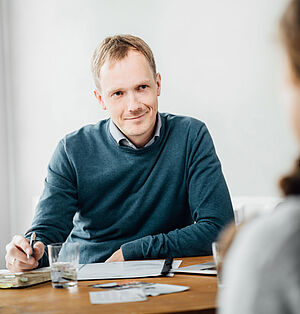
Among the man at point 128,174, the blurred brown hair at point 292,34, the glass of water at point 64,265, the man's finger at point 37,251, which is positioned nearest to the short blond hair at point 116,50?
the man at point 128,174

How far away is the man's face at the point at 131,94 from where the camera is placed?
6.43 ft

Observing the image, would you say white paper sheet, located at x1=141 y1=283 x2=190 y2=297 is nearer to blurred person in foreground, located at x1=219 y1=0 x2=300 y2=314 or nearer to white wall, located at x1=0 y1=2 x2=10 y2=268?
blurred person in foreground, located at x1=219 y1=0 x2=300 y2=314

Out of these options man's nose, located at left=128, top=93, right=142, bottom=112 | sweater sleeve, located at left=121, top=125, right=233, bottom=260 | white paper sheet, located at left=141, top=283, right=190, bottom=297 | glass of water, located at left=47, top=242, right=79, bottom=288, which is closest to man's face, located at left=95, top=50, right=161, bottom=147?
man's nose, located at left=128, top=93, right=142, bottom=112

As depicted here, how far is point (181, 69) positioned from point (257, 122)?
0.64 meters

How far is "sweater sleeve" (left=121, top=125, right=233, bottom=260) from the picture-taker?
166 cm

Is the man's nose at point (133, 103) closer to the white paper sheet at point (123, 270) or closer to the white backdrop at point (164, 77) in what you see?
the white backdrop at point (164, 77)

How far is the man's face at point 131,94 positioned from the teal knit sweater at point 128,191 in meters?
0.08

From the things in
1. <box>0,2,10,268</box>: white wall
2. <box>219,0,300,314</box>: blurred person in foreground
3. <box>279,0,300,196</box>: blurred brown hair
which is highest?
<box>279,0,300,196</box>: blurred brown hair

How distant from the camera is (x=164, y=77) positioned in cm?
321

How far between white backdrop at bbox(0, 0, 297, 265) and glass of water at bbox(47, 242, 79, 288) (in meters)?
1.15

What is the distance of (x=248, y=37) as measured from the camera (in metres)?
2.82

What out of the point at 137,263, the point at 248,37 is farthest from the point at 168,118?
the point at 248,37

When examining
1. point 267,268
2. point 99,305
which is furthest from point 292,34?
point 99,305

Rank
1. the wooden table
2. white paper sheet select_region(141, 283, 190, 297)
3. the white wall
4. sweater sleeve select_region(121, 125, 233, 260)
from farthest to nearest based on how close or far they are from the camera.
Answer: the white wall, sweater sleeve select_region(121, 125, 233, 260), white paper sheet select_region(141, 283, 190, 297), the wooden table
